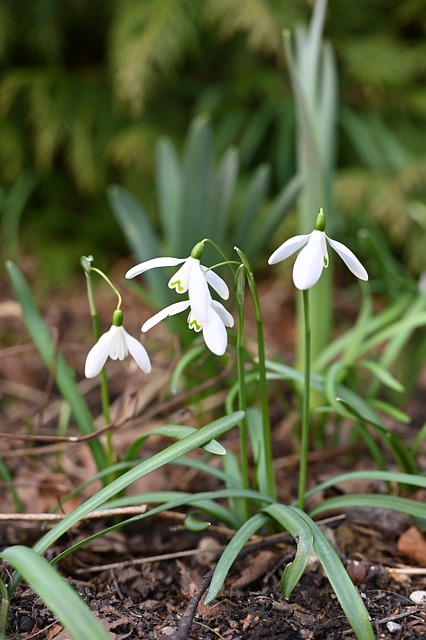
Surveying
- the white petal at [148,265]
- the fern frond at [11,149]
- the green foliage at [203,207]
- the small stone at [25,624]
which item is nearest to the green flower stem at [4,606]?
the small stone at [25,624]

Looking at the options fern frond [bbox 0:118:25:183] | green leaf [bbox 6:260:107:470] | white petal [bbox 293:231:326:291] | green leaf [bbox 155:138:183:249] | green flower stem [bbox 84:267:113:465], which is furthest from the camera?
fern frond [bbox 0:118:25:183]

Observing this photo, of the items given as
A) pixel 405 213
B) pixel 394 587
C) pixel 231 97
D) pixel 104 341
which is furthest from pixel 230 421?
pixel 231 97

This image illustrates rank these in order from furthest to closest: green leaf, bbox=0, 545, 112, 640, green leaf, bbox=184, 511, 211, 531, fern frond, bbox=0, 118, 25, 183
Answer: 1. fern frond, bbox=0, 118, 25, 183
2. green leaf, bbox=184, 511, 211, 531
3. green leaf, bbox=0, 545, 112, 640

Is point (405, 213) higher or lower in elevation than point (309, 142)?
lower

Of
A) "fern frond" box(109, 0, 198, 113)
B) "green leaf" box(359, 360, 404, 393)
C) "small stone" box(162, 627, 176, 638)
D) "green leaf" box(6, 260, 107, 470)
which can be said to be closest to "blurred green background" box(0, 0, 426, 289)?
"fern frond" box(109, 0, 198, 113)

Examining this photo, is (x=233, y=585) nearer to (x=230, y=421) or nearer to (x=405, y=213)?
(x=230, y=421)

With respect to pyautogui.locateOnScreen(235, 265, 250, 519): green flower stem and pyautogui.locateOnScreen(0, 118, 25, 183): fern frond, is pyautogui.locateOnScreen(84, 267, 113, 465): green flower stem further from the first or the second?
pyautogui.locateOnScreen(0, 118, 25, 183): fern frond
